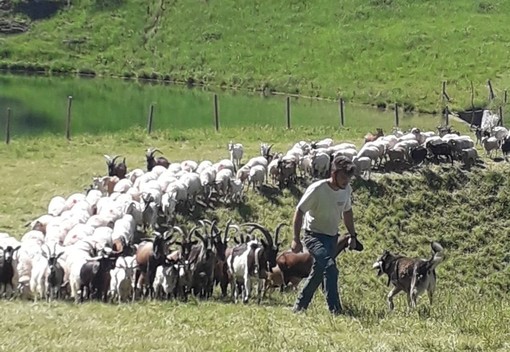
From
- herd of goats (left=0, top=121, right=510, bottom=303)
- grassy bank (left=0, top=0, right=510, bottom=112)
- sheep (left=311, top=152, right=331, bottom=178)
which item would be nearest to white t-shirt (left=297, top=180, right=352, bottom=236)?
herd of goats (left=0, top=121, right=510, bottom=303)

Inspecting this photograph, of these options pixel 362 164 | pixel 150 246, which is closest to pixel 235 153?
pixel 362 164

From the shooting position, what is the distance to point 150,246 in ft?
40.6

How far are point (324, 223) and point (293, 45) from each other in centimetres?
5222

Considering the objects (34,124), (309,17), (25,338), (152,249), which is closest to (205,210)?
(152,249)

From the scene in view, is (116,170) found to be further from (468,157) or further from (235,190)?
(468,157)

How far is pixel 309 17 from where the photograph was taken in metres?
65.1

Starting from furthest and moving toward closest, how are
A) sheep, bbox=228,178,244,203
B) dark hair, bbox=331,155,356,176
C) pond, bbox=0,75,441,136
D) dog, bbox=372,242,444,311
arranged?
pond, bbox=0,75,441,136
sheep, bbox=228,178,244,203
dog, bbox=372,242,444,311
dark hair, bbox=331,155,356,176

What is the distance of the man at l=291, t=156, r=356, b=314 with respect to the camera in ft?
30.1

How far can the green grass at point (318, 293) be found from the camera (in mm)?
7973

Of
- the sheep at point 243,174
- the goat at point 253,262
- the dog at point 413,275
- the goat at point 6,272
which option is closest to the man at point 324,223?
the dog at point 413,275

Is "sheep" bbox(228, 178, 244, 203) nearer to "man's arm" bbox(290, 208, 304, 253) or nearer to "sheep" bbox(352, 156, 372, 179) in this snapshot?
"sheep" bbox(352, 156, 372, 179)

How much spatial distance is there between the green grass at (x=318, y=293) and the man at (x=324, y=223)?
0.32 metres

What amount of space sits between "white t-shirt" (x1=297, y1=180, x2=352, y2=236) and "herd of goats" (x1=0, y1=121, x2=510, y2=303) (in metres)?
1.98

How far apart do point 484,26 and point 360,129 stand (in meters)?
29.3
